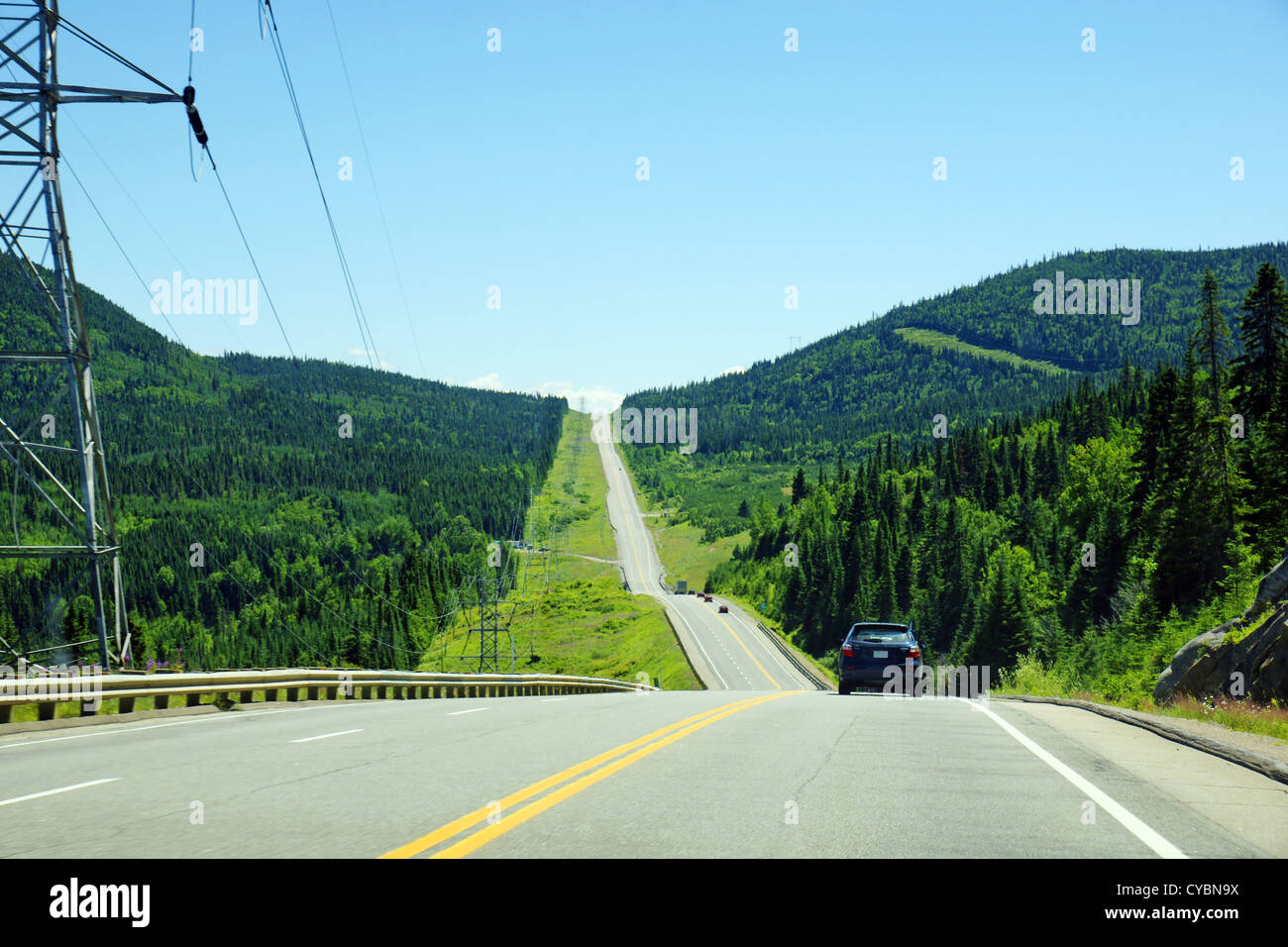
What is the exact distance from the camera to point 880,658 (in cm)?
2494

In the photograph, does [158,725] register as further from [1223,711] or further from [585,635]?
[585,635]

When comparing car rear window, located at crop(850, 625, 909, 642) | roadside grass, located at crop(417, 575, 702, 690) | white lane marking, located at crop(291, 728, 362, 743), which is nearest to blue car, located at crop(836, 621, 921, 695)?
car rear window, located at crop(850, 625, 909, 642)

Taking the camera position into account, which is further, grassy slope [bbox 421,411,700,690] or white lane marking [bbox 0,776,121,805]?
grassy slope [bbox 421,411,700,690]

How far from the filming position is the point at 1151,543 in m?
66.4

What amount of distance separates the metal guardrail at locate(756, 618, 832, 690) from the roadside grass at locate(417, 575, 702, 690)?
869 cm

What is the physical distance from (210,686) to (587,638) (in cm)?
9515

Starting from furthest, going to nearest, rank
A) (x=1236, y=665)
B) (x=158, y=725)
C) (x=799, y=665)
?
(x=799, y=665)
(x=1236, y=665)
(x=158, y=725)

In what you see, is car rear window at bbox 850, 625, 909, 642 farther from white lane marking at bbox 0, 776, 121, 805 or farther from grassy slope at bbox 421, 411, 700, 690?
grassy slope at bbox 421, 411, 700, 690

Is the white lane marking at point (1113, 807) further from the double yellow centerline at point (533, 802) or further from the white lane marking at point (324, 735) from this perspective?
the white lane marking at point (324, 735)

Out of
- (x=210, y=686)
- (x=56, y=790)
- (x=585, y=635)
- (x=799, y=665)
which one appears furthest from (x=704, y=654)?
(x=56, y=790)

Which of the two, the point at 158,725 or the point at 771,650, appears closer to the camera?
the point at 158,725

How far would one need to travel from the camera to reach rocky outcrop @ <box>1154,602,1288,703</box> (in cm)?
1688

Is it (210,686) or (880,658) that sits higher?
(210,686)
